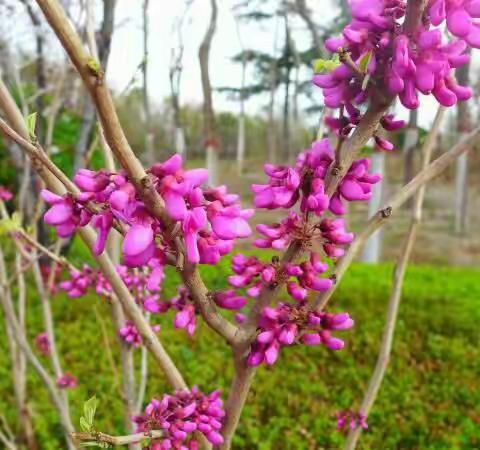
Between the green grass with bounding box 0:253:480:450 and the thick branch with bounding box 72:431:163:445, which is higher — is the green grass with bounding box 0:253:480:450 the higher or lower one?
the lower one

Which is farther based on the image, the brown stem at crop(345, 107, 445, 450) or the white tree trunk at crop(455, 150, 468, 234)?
the white tree trunk at crop(455, 150, 468, 234)

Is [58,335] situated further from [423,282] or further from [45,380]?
[423,282]

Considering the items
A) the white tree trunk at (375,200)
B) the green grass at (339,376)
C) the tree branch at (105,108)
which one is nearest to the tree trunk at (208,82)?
the white tree trunk at (375,200)

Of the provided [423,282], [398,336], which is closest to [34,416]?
[398,336]

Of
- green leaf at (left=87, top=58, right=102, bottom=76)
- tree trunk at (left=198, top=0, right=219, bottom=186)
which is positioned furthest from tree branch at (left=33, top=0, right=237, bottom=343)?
tree trunk at (left=198, top=0, right=219, bottom=186)

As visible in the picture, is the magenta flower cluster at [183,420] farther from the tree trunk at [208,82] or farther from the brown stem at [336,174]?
the tree trunk at [208,82]

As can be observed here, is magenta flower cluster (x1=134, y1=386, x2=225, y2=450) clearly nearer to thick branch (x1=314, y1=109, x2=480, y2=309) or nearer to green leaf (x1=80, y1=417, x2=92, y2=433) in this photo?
green leaf (x1=80, y1=417, x2=92, y2=433)
